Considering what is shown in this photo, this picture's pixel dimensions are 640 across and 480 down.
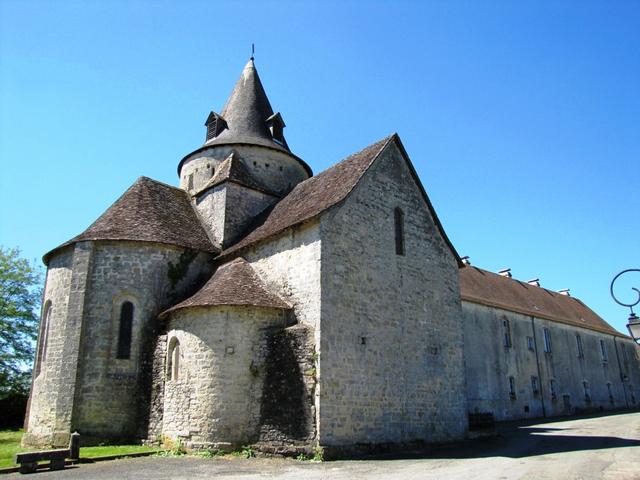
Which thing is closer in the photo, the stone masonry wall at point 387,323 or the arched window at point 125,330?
the stone masonry wall at point 387,323

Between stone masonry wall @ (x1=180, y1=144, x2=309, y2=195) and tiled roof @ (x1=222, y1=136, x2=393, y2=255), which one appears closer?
tiled roof @ (x1=222, y1=136, x2=393, y2=255)

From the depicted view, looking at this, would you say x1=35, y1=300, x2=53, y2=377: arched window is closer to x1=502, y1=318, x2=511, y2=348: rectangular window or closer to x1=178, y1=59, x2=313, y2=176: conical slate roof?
x1=178, y1=59, x2=313, y2=176: conical slate roof

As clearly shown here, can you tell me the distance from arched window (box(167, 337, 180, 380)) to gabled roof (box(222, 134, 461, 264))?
407cm

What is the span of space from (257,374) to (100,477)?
514 cm

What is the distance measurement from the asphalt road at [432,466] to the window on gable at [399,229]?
652 centimetres

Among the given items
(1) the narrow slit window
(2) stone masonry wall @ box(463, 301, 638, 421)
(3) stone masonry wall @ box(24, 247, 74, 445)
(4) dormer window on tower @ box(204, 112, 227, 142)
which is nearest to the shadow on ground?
(1) the narrow slit window

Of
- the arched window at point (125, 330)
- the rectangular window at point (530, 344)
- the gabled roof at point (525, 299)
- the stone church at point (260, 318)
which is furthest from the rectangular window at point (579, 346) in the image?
the arched window at point (125, 330)

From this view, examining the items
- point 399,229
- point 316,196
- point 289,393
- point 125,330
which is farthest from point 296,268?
point 125,330

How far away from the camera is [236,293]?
1555cm

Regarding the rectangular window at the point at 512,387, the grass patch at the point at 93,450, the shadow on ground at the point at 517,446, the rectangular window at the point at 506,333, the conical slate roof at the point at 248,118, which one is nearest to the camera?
the grass patch at the point at 93,450

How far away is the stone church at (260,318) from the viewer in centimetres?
1434

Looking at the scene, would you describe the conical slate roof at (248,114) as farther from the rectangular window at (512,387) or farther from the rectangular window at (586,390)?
the rectangular window at (586,390)

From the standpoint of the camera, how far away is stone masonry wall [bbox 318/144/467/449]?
1432 centimetres

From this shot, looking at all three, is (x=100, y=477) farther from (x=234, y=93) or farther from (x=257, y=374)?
(x=234, y=93)
